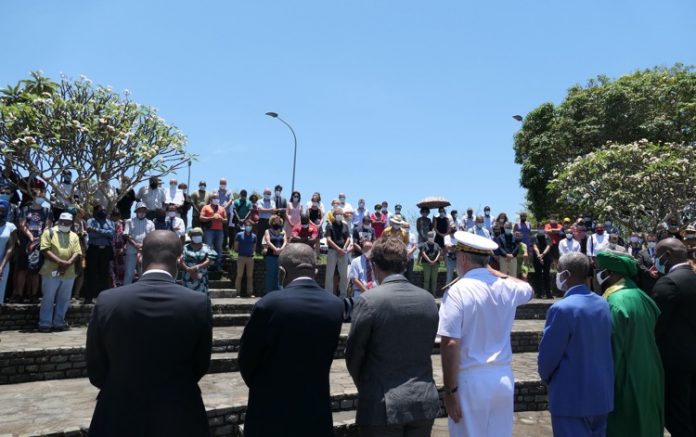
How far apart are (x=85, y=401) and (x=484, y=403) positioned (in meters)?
4.38

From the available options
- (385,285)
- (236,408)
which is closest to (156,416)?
(385,285)

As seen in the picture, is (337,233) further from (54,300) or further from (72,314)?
(54,300)

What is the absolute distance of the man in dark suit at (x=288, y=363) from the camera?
3.23 metres

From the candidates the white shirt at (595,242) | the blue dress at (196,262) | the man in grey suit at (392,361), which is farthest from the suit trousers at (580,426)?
the white shirt at (595,242)

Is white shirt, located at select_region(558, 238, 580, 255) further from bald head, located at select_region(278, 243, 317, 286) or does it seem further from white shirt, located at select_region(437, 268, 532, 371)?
bald head, located at select_region(278, 243, 317, 286)

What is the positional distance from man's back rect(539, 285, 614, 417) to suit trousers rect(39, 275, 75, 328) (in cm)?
736

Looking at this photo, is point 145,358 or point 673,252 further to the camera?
point 673,252

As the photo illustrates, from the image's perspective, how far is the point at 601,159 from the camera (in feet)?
78.3

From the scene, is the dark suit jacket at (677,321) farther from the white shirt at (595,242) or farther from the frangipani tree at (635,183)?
the frangipani tree at (635,183)

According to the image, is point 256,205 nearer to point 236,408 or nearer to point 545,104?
point 236,408

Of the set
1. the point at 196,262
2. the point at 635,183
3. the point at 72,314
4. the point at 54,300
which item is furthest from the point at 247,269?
the point at 635,183

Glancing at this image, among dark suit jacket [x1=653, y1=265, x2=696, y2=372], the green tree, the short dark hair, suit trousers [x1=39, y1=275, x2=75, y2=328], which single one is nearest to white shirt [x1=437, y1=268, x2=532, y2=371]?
the short dark hair

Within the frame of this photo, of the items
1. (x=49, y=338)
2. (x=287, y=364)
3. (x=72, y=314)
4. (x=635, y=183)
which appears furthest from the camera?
(x=635, y=183)

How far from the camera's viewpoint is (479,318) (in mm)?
3701
